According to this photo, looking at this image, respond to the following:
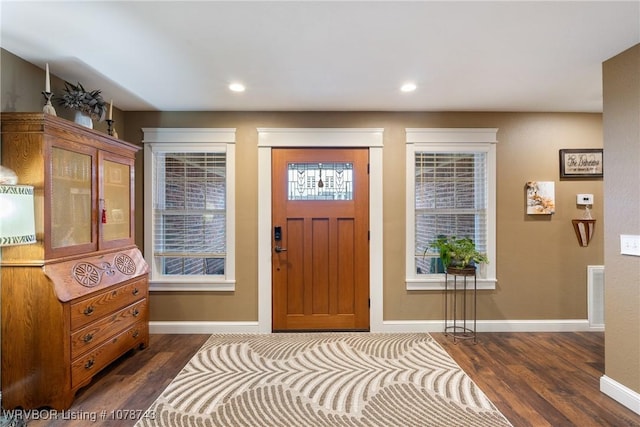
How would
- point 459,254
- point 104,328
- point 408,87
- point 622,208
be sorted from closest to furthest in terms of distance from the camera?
1. point 622,208
2. point 104,328
3. point 408,87
4. point 459,254

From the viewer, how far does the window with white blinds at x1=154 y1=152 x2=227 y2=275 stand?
140 inches

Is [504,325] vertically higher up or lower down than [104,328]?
lower down

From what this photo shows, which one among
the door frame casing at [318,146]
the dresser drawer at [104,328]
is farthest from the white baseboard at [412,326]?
the dresser drawer at [104,328]

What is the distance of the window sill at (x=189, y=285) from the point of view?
351cm

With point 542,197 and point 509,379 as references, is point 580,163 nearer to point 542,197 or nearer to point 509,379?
point 542,197

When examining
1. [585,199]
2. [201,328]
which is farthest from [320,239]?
[585,199]

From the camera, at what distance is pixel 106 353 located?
2.49 m

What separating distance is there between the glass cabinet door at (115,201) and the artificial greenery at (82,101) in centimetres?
37

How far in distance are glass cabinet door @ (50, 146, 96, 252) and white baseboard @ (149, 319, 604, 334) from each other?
1430 millimetres

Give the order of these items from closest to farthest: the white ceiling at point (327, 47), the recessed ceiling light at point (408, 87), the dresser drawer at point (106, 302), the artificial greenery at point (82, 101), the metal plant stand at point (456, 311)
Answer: the white ceiling at point (327, 47) < the dresser drawer at point (106, 302) < the artificial greenery at point (82, 101) < the recessed ceiling light at point (408, 87) < the metal plant stand at point (456, 311)

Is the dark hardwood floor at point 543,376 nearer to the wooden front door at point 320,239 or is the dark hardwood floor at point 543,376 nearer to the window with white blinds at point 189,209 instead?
the wooden front door at point 320,239

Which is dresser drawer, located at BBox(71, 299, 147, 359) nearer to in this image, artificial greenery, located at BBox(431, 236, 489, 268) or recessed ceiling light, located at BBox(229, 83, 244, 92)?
recessed ceiling light, located at BBox(229, 83, 244, 92)

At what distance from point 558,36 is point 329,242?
2.49 metres

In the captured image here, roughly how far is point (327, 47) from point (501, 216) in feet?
8.71
